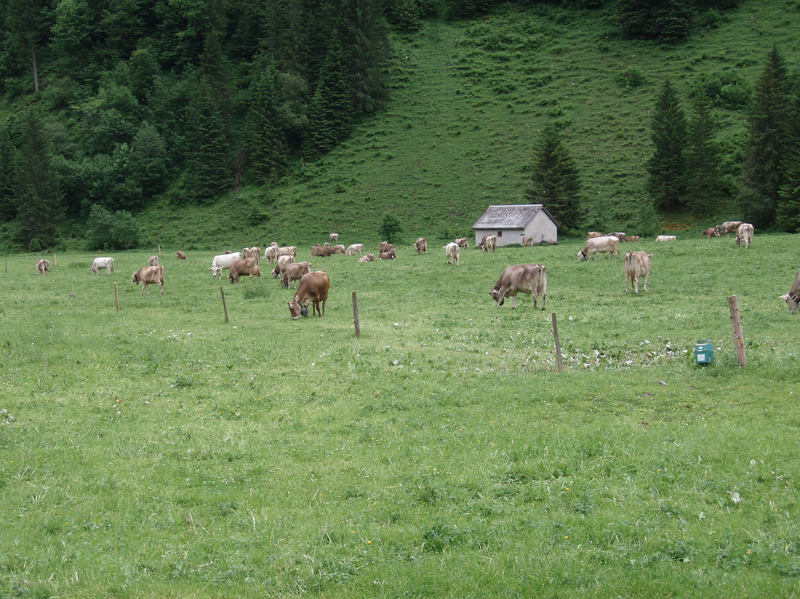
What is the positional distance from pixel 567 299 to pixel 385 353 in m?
11.8

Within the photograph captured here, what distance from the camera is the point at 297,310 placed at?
81.0 feet

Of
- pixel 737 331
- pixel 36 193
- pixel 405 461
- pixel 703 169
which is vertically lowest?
pixel 405 461

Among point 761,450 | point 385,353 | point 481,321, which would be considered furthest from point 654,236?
point 761,450

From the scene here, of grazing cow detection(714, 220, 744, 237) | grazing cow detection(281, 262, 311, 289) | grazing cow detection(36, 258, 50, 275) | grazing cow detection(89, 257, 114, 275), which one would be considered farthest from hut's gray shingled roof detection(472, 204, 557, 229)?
grazing cow detection(36, 258, 50, 275)

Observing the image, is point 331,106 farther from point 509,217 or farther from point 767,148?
point 767,148

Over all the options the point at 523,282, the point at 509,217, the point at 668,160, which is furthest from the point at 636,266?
the point at 668,160

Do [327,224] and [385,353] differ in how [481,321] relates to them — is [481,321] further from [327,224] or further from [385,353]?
[327,224]

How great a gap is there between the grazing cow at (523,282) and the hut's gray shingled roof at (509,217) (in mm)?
32018

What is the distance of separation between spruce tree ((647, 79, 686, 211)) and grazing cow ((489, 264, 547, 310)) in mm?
42534

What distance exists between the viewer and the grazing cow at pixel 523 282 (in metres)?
24.8

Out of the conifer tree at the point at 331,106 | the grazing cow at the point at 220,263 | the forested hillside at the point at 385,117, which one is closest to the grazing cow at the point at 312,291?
the grazing cow at the point at 220,263

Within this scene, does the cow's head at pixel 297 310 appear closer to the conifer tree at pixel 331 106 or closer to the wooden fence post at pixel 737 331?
the wooden fence post at pixel 737 331

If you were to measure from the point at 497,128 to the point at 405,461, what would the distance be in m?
74.6

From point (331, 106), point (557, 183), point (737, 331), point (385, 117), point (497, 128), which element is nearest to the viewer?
point (737, 331)
